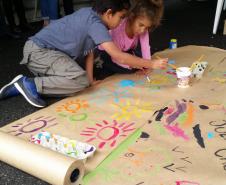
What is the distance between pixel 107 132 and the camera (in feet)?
3.21

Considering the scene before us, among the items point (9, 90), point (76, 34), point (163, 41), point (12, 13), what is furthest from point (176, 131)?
point (12, 13)

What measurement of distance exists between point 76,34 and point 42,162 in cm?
64

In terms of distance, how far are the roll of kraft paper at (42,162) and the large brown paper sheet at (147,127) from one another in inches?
2.1

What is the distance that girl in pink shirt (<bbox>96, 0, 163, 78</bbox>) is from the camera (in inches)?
50.2

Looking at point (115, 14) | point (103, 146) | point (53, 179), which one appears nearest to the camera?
point (53, 179)

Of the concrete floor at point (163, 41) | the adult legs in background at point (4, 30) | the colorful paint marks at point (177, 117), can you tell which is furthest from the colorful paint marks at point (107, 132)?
the adult legs in background at point (4, 30)

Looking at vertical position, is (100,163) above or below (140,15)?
below

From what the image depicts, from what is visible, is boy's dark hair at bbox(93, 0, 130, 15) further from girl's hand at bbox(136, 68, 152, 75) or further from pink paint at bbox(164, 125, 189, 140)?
pink paint at bbox(164, 125, 189, 140)

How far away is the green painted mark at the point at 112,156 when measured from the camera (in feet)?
2.58

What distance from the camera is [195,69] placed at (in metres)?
1.37

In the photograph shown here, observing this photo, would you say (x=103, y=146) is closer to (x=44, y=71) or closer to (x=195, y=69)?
(x=44, y=71)

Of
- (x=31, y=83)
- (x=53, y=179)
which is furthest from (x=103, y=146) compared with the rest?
(x=31, y=83)

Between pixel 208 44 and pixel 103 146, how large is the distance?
1.28 meters

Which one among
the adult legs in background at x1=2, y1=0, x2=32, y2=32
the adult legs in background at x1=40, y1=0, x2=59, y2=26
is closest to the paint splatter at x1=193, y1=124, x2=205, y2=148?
the adult legs in background at x1=40, y1=0, x2=59, y2=26
